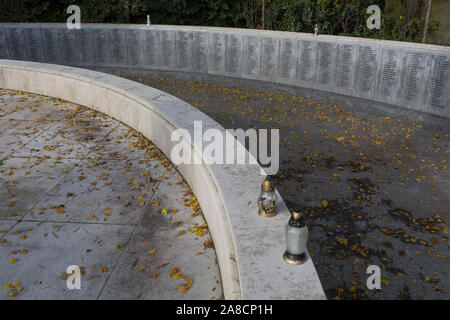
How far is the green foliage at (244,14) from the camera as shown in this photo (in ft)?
44.7

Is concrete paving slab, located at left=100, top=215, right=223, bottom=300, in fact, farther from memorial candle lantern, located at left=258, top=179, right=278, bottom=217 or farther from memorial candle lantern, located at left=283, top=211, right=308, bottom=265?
memorial candle lantern, located at left=283, top=211, right=308, bottom=265

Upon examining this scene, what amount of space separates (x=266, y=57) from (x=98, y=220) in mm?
9419

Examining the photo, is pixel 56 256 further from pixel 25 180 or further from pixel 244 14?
pixel 244 14

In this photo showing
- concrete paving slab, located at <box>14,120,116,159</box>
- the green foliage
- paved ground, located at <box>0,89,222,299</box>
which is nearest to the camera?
paved ground, located at <box>0,89,222,299</box>

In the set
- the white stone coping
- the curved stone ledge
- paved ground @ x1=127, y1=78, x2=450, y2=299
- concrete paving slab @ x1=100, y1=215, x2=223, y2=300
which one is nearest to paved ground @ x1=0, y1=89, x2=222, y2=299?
concrete paving slab @ x1=100, y1=215, x2=223, y2=300

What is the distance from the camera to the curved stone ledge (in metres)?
10.7

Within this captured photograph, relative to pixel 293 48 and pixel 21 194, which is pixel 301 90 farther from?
pixel 21 194

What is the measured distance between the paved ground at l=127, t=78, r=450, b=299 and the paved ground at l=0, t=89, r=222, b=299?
1.78 meters

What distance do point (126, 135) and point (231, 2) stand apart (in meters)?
10.4

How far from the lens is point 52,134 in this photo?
8.30 metres

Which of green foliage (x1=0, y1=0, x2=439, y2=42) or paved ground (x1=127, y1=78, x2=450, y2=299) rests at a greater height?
green foliage (x1=0, y1=0, x2=439, y2=42)

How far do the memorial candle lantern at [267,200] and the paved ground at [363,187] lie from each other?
1.46 metres

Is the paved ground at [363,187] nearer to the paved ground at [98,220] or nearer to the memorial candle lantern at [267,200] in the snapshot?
the memorial candle lantern at [267,200]

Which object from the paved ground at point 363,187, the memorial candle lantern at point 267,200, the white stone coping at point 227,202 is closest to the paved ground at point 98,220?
the white stone coping at point 227,202
